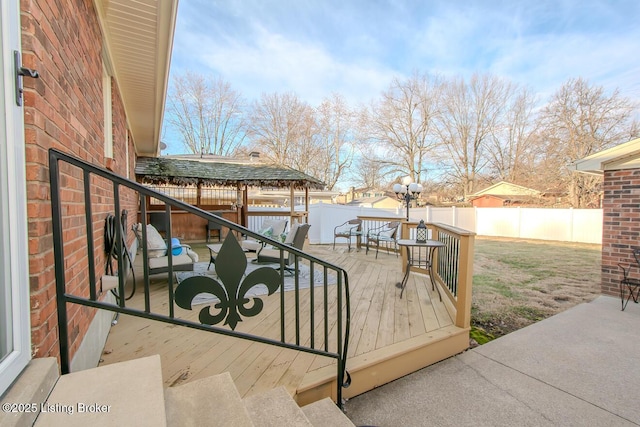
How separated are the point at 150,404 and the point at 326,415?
118 cm

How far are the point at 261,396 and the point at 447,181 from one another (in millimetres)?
22235

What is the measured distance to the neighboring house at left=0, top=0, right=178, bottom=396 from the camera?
103cm

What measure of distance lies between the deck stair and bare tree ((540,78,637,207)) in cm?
2013

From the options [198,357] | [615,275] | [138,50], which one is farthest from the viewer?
[615,275]

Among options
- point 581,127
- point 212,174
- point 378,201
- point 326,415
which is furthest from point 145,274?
point 378,201

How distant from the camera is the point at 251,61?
Answer: 56.1ft

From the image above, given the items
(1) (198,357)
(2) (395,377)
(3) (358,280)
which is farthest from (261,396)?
(3) (358,280)

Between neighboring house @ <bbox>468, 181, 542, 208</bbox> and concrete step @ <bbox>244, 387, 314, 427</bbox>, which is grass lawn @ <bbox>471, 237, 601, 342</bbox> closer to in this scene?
concrete step @ <bbox>244, 387, 314, 427</bbox>

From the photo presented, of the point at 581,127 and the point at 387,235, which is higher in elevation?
the point at 581,127

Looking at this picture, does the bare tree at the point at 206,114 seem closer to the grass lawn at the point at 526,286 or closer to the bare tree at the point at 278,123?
→ the bare tree at the point at 278,123

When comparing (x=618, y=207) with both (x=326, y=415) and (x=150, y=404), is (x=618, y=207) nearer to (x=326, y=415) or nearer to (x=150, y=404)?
(x=326, y=415)

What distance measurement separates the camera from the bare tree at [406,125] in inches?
763

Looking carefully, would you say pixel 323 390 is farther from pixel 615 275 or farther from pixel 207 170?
pixel 207 170

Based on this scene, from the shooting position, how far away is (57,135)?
148 centimetres
